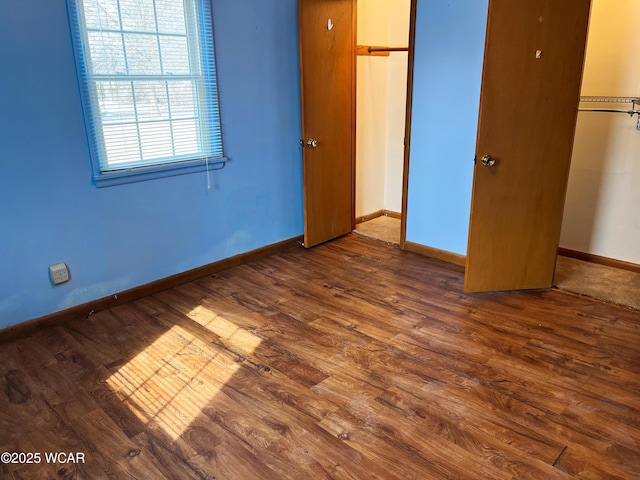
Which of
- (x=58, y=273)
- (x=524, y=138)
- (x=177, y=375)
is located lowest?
(x=177, y=375)

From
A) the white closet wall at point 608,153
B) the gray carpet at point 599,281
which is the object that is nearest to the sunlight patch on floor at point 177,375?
the gray carpet at point 599,281

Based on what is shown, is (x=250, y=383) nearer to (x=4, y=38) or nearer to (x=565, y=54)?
(x=4, y=38)

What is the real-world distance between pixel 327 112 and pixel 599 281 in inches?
96.3

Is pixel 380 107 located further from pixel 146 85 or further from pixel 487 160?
pixel 146 85

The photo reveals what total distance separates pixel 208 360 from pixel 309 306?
2.67ft

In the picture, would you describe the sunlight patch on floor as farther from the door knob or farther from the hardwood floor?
the door knob

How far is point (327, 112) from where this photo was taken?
3.99 m

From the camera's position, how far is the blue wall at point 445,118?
340 centimetres

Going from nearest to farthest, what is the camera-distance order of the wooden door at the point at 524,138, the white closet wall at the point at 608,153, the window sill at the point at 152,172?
the wooden door at the point at 524,138 < the window sill at the point at 152,172 < the white closet wall at the point at 608,153

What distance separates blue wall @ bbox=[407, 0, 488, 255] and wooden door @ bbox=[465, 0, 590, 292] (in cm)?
51

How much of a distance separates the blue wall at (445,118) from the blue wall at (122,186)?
102 cm

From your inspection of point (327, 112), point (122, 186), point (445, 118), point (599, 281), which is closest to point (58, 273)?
point (122, 186)

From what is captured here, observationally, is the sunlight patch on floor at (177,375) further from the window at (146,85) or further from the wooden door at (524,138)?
the wooden door at (524,138)

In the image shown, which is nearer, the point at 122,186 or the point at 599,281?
the point at 122,186
